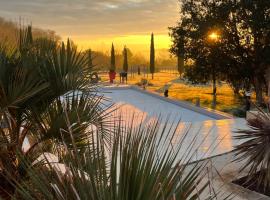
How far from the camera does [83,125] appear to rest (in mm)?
3650

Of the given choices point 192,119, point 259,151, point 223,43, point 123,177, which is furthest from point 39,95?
point 223,43

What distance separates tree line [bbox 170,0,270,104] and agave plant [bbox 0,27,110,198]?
53.7 ft

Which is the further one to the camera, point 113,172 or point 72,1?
point 72,1

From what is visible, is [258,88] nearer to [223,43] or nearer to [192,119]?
[223,43]

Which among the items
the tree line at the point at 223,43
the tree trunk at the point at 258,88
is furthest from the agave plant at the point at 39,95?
the tree trunk at the point at 258,88

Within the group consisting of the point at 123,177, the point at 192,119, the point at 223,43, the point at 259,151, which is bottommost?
the point at 192,119

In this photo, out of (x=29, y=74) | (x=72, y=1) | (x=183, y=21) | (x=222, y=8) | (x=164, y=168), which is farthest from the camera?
(x=72, y=1)

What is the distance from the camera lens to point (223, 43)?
19.9 metres

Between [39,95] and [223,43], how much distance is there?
692 inches

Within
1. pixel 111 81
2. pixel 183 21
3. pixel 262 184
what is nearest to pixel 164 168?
pixel 262 184

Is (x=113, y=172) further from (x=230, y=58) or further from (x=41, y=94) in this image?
(x=230, y=58)

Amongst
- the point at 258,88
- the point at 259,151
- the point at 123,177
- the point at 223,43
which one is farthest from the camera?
the point at 258,88

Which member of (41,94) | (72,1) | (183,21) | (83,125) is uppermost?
(72,1)

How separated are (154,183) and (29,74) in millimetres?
2143
